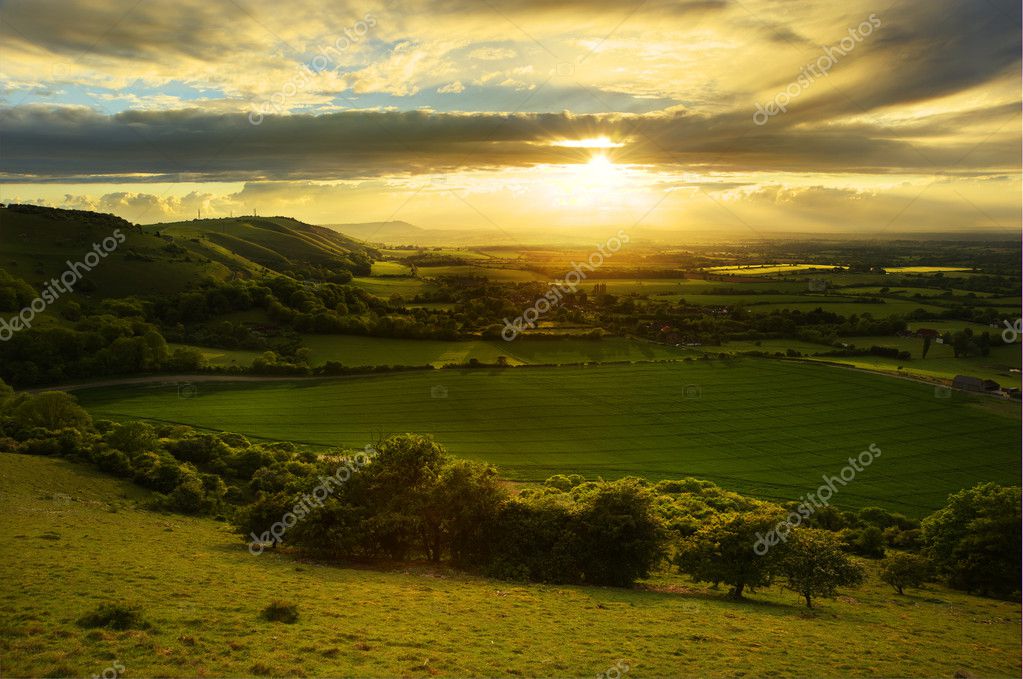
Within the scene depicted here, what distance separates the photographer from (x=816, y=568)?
30.9 metres

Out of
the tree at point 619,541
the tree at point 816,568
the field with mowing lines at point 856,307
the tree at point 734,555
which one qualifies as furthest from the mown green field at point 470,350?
the tree at point 816,568

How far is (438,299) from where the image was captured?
472ft

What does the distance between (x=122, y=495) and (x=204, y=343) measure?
72.3 meters

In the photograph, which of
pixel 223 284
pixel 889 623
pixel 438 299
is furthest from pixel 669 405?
pixel 223 284

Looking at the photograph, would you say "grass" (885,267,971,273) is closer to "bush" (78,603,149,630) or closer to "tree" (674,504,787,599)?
"tree" (674,504,787,599)

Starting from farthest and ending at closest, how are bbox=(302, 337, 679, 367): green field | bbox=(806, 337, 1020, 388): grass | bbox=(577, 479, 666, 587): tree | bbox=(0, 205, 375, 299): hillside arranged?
bbox=(0, 205, 375, 299): hillside < bbox=(302, 337, 679, 367): green field < bbox=(806, 337, 1020, 388): grass < bbox=(577, 479, 666, 587): tree

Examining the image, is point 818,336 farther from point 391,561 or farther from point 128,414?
point 128,414
